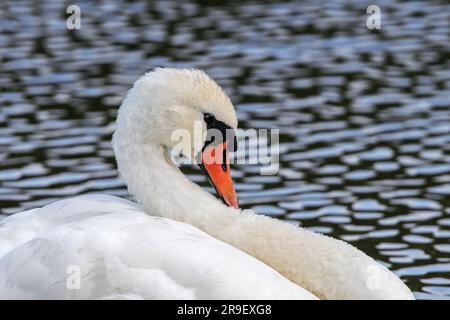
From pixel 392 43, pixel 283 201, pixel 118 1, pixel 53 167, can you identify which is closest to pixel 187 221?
pixel 283 201

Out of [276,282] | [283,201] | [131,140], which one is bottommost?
[283,201]

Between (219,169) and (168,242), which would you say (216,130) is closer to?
(219,169)

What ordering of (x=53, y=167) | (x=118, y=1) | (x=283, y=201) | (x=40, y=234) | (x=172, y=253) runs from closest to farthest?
1. (x=172, y=253)
2. (x=40, y=234)
3. (x=283, y=201)
4. (x=53, y=167)
5. (x=118, y=1)

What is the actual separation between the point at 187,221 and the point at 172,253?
716 mm

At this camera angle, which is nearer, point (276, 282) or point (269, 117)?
point (276, 282)

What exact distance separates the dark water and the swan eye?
2110mm

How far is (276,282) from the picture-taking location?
20.9 ft

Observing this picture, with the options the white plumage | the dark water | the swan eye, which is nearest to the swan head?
the swan eye

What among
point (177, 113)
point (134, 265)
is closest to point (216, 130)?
point (177, 113)

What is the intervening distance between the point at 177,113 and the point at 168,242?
3.06 ft

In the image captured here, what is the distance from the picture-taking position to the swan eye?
282 inches

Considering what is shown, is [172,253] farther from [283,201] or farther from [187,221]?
[283,201]

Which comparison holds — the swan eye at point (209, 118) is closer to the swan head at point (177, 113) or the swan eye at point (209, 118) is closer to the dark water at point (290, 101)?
the swan head at point (177, 113)

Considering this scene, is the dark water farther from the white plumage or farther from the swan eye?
the white plumage
